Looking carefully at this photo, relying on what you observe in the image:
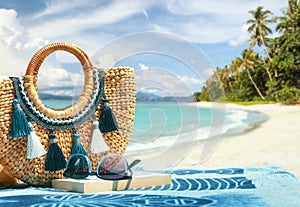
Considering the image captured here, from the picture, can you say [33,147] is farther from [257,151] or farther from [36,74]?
[257,151]

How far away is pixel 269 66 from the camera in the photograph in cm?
2138

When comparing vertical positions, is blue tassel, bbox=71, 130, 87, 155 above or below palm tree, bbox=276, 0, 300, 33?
below

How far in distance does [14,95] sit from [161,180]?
1019 millimetres

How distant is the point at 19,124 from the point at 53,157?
11.3 inches

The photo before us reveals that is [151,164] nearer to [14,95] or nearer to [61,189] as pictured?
[61,189]

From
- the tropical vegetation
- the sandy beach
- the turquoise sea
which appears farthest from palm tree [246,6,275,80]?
the turquoise sea

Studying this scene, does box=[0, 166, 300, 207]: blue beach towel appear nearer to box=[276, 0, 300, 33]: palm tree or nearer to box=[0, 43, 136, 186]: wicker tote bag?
box=[0, 43, 136, 186]: wicker tote bag

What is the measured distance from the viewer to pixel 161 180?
9.06 ft

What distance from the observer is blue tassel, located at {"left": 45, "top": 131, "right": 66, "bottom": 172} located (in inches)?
115

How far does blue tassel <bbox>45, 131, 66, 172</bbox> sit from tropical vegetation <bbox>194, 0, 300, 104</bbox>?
48.7 feet

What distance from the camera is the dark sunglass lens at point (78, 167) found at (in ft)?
9.20

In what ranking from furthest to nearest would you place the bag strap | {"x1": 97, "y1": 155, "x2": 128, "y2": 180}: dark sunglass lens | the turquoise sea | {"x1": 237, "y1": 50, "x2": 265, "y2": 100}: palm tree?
{"x1": 237, "y1": 50, "x2": 265, "y2": 100}: palm tree, the turquoise sea, the bag strap, {"x1": 97, "y1": 155, "x2": 128, "y2": 180}: dark sunglass lens

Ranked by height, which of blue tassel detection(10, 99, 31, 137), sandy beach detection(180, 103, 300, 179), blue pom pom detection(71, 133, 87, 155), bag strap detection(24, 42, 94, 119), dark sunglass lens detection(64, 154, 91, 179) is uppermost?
bag strap detection(24, 42, 94, 119)

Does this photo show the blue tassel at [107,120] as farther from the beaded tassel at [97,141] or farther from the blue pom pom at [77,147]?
the blue pom pom at [77,147]
